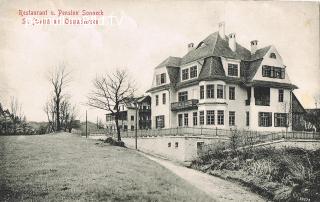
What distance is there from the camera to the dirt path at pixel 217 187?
411 inches

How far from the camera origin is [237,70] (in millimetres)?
19344

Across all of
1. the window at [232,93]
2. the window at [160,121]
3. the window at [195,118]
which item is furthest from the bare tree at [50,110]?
the window at [160,121]

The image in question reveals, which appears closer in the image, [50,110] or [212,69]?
[50,110]

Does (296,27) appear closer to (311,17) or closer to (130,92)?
(311,17)

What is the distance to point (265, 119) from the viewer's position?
752 inches

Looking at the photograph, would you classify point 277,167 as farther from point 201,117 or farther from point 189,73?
point 189,73

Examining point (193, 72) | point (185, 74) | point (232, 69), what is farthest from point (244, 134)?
point (185, 74)

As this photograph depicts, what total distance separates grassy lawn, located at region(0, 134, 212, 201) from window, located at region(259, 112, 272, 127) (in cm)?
859

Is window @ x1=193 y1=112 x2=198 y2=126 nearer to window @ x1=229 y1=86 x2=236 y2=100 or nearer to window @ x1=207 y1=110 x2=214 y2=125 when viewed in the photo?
window @ x1=207 y1=110 x2=214 y2=125

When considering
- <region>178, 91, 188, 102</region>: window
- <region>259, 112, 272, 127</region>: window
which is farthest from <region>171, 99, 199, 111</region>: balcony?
<region>259, 112, 272, 127</region>: window

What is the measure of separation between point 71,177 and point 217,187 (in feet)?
14.5

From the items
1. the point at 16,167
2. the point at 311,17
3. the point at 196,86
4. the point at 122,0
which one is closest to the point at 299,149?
the point at 311,17

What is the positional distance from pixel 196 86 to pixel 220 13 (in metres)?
8.70

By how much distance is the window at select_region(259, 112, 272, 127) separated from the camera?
18.8 m
